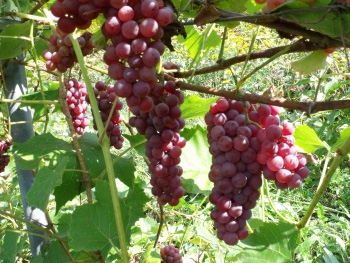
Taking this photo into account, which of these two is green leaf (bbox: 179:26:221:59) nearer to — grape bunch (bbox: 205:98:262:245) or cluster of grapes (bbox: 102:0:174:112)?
grape bunch (bbox: 205:98:262:245)

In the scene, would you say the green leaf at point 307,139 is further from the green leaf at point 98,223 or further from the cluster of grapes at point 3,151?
the cluster of grapes at point 3,151

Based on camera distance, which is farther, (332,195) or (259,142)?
(332,195)

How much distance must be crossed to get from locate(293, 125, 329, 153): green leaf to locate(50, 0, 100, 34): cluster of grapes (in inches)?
20.7

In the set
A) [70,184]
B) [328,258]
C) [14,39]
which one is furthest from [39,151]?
[328,258]

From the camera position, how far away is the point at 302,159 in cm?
66

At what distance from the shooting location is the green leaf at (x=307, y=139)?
0.86m

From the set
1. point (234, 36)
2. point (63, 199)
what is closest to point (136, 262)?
point (63, 199)

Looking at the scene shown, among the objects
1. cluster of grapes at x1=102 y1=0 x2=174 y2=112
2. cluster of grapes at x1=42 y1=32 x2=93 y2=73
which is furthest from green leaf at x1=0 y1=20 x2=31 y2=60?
cluster of grapes at x1=102 y1=0 x2=174 y2=112

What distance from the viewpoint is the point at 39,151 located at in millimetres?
898

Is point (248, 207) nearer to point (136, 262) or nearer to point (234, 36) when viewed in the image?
point (136, 262)

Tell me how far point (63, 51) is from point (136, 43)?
347mm

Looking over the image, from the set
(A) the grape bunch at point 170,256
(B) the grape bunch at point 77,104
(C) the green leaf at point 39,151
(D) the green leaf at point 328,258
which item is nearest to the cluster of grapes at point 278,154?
(C) the green leaf at point 39,151

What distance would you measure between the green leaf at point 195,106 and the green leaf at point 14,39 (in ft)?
1.11

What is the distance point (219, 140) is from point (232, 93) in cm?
7
